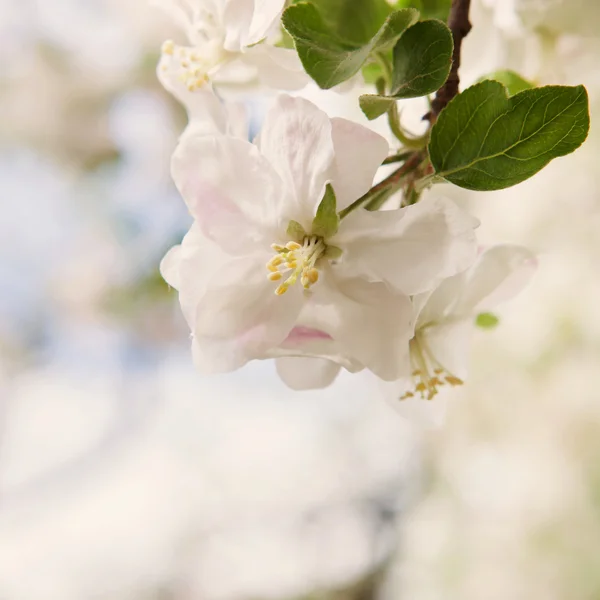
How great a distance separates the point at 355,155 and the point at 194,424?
1.94 meters

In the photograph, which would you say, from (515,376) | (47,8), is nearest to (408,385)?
(515,376)

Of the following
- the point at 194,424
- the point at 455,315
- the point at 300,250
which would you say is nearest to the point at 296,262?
the point at 300,250

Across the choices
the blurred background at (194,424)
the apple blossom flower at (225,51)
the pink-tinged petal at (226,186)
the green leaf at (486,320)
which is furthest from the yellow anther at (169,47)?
the blurred background at (194,424)

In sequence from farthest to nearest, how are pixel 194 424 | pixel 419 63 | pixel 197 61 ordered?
pixel 194 424
pixel 197 61
pixel 419 63

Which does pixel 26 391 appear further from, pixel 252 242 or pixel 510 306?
pixel 252 242

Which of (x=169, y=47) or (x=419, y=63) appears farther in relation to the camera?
(x=169, y=47)

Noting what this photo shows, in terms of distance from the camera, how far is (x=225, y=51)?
35 cm

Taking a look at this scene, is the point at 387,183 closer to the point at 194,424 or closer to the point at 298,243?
the point at 298,243

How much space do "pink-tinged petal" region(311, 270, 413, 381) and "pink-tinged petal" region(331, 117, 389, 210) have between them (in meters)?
0.04

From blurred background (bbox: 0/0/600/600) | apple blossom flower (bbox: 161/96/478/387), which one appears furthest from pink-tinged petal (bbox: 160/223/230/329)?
blurred background (bbox: 0/0/600/600)

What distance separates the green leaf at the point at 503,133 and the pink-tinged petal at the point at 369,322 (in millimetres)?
56

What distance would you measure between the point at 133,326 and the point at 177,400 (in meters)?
0.32

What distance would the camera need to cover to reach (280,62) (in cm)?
31

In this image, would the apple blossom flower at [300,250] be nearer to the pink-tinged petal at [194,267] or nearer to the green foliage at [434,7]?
the pink-tinged petal at [194,267]
